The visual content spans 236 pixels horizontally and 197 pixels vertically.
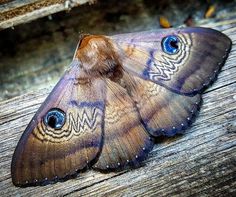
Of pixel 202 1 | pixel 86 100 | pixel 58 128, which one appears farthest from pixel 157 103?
pixel 202 1

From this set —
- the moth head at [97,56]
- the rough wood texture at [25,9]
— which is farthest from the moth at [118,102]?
the rough wood texture at [25,9]

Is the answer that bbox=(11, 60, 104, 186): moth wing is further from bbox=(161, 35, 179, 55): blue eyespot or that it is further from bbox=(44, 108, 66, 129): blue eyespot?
bbox=(161, 35, 179, 55): blue eyespot

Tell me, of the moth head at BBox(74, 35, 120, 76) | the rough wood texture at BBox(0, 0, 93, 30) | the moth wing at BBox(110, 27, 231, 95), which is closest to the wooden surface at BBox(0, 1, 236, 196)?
the moth wing at BBox(110, 27, 231, 95)

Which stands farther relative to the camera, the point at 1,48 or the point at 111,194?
the point at 1,48

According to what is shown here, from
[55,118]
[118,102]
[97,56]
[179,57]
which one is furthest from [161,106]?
[55,118]

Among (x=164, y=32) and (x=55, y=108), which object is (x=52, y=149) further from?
(x=164, y=32)

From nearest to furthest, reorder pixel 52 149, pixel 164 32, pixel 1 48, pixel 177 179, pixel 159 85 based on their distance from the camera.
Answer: pixel 177 179, pixel 52 149, pixel 159 85, pixel 164 32, pixel 1 48

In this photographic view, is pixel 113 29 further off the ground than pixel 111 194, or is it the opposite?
pixel 113 29

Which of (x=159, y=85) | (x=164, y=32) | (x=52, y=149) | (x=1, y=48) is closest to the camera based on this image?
(x=52, y=149)
